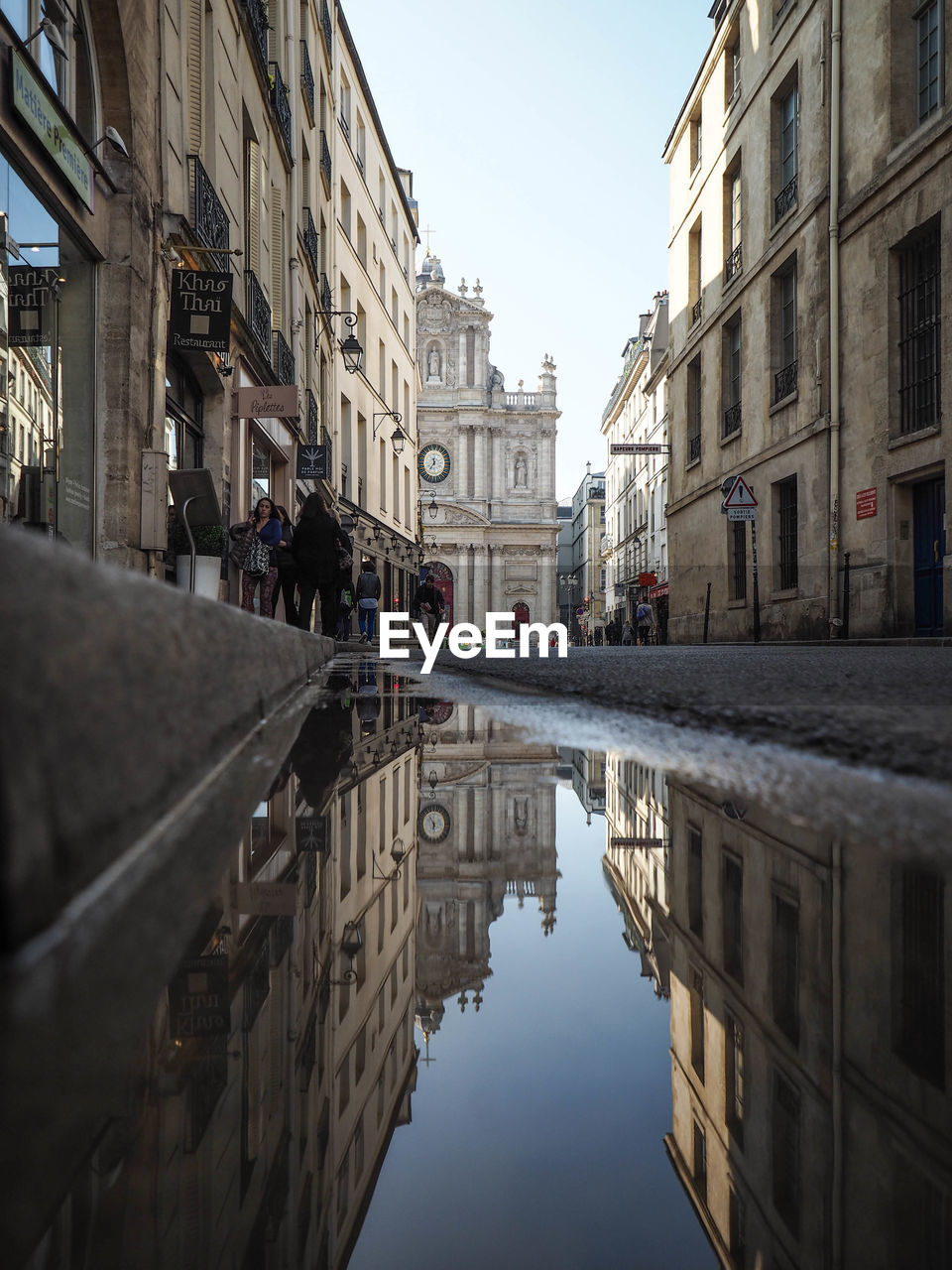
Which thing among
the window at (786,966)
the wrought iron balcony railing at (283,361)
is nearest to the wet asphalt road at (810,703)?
the window at (786,966)

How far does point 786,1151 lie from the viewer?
1.36 ft

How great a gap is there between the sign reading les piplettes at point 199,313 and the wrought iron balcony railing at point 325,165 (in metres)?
10.3

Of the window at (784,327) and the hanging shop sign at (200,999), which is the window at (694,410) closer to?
the window at (784,327)

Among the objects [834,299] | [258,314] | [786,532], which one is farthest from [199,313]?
[786,532]

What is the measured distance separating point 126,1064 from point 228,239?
993cm

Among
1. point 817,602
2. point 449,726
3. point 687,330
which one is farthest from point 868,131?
point 449,726

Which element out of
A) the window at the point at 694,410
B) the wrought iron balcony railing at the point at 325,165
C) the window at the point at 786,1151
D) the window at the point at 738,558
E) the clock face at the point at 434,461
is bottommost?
the window at the point at 786,1151

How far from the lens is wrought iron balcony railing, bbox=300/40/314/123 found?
46.8ft

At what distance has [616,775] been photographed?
1.46 metres

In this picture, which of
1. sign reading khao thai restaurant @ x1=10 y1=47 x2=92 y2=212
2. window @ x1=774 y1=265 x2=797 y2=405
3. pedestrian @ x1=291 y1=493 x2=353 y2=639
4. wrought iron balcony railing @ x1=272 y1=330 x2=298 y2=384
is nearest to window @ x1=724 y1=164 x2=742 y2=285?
window @ x1=774 y1=265 x2=797 y2=405

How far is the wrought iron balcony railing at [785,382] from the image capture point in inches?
561

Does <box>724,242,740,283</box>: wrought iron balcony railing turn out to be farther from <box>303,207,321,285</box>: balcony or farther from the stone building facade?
<box>303,207,321,285</box>: balcony

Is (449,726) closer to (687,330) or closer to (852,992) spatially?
(852,992)

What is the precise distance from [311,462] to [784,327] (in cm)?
744
